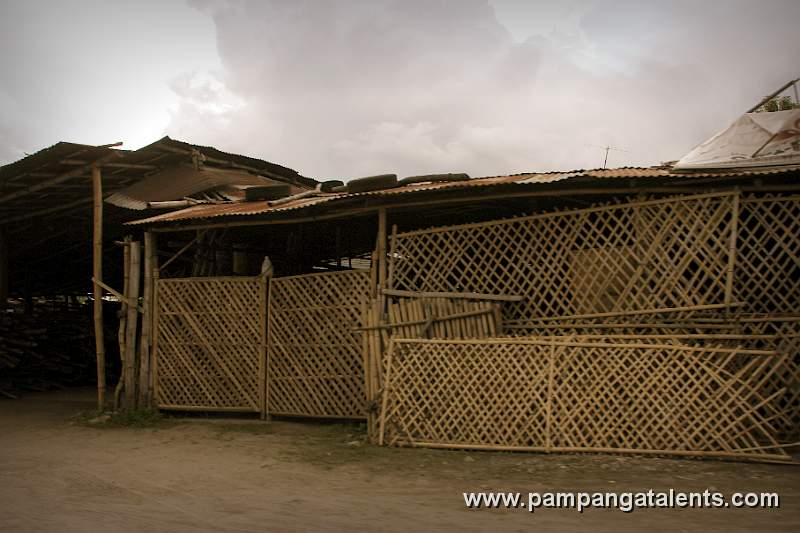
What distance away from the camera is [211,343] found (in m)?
8.20

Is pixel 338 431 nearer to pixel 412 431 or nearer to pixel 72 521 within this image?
pixel 412 431

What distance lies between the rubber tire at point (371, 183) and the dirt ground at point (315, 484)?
2.86 m

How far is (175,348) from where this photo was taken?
8.34 m

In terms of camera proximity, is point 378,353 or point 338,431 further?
point 338,431

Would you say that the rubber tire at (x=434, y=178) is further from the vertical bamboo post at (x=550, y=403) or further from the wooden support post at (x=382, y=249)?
the vertical bamboo post at (x=550, y=403)

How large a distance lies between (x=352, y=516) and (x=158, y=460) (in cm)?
284

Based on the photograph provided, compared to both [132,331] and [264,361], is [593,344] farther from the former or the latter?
[132,331]

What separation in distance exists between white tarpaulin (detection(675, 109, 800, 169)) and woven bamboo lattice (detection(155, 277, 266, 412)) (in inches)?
217

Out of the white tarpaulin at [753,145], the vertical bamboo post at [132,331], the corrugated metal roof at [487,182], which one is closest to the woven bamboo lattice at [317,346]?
the corrugated metal roof at [487,182]

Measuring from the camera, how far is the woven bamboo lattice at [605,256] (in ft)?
18.9

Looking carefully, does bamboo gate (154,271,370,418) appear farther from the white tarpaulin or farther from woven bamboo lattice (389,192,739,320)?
the white tarpaulin

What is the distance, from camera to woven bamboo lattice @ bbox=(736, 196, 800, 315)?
5.66 m

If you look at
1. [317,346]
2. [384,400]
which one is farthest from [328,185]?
[384,400]

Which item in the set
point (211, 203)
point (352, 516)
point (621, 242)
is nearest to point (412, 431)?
point (352, 516)
